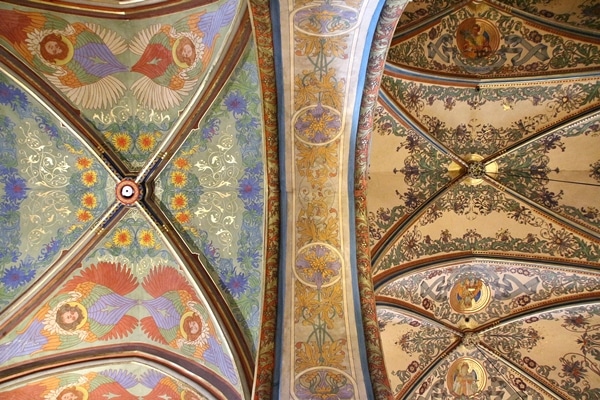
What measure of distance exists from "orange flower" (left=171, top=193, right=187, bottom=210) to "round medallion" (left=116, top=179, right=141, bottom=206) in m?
0.45

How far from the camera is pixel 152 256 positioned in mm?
7203

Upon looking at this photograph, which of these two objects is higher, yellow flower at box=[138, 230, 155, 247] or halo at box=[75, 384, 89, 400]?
yellow flower at box=[138, 230, 155, 247]

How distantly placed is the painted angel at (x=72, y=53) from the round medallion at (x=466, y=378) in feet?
22.3

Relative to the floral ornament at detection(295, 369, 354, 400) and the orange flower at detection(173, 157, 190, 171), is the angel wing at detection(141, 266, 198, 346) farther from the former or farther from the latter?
the floral ornament at detection(295, 369, 354, 400)

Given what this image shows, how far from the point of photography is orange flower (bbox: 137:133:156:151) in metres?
7.13

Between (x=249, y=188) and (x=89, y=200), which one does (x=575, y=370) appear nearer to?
(x=249, y=188)

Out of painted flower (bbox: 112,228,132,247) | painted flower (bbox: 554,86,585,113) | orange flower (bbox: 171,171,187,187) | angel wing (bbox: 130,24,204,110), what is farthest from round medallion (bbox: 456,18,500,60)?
painted flower (bbox: 112,228,132,247)

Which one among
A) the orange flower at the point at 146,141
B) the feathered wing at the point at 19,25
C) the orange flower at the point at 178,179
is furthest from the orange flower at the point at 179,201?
the feathered wing at the point at 19,25

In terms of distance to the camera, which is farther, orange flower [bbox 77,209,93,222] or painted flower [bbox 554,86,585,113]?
painted flower [bbox 554,86,585,113]

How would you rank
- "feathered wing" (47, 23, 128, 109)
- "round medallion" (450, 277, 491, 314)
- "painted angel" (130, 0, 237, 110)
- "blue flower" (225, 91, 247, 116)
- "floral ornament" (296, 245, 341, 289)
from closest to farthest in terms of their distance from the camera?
"floral ornament" (296, 245, 341, 289) < "painted angel" (130, 0, 237, 110) < "blue flower" (225, 91, 247, 116) < "feathered wing" (47, 23, 128, 109) < "round medallion" (450, 277, 491, 314)

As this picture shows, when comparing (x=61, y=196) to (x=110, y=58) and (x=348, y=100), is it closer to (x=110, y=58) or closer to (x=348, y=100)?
(x=110, y=58)

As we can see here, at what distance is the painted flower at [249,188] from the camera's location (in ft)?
22.4

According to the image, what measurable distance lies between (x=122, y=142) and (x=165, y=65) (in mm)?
1149

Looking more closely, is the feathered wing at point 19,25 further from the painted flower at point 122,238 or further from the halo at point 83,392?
the halo at point 83,392
